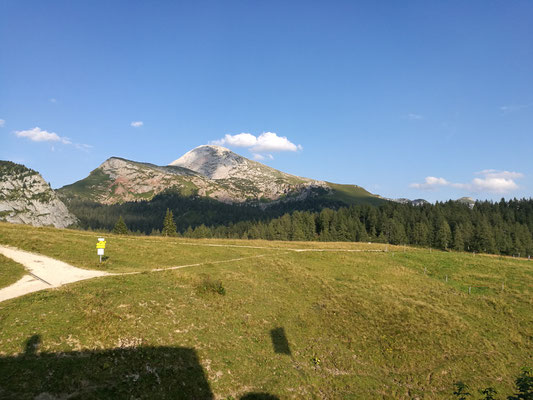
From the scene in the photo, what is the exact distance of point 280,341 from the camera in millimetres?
23312

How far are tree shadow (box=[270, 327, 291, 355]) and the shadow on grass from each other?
5.47m

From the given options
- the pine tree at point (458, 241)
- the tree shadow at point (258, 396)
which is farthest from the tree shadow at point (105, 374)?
the pine tree at point (458, 241)

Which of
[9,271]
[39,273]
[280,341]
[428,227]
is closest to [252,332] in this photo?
[280,341]

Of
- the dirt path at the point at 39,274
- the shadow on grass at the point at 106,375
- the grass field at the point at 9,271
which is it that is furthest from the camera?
the grass field at the point at 9,271

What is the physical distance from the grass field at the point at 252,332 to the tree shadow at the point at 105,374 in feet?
0.21

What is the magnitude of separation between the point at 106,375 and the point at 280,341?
12955mm

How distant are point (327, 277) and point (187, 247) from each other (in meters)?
23.6

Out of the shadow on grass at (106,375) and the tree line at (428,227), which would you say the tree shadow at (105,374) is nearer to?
the shadow on grass at (106,375)

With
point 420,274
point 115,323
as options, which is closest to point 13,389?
point 115,323

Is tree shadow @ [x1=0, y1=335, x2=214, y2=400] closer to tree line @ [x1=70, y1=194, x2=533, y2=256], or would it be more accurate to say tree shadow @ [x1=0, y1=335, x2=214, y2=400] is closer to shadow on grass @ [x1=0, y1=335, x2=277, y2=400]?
shadow on grass @ [x1=0, y1=335, x2=277, y2=400]

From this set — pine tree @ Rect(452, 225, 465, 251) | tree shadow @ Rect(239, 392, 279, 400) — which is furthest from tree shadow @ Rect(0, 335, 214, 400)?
pine tree @ Rect(452, 225, 465, 251)

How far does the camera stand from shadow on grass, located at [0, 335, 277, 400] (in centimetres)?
1283

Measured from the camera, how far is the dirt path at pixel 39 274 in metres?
21.6

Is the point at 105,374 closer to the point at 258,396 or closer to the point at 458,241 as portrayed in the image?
the point at 258,396
